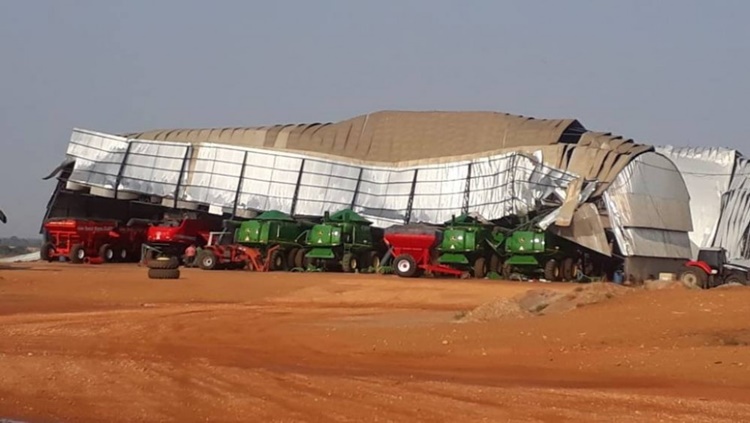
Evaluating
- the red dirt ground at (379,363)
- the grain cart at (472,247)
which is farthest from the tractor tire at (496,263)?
the red dirt ground at (379,363)

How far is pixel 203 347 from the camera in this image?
16.2m

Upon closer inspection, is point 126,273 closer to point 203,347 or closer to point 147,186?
point 147,186

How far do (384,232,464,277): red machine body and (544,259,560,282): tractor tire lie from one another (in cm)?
330

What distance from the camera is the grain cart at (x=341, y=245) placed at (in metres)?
42.8

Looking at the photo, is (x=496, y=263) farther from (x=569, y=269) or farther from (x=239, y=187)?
(x=239, y=187)

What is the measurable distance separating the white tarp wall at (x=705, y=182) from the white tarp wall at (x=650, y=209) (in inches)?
40.4

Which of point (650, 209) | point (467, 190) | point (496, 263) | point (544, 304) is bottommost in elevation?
point (544, 304)

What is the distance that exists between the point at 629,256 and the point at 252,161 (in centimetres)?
1992

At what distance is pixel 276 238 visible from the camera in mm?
43094

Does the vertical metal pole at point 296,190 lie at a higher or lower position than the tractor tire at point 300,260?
higher

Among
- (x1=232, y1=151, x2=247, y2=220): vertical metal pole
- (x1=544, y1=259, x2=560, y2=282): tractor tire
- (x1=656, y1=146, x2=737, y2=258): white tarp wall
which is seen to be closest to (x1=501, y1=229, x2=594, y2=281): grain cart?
(x1=544, y1=259, x2=560, y2=282): tractor tire

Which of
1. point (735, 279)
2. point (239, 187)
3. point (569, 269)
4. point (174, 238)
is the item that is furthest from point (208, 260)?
point (735, 279)

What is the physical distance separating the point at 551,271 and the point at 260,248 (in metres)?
12.1

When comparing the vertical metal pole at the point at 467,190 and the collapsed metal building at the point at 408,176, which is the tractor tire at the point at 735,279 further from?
the vertical metal pole at the point at 467,190
